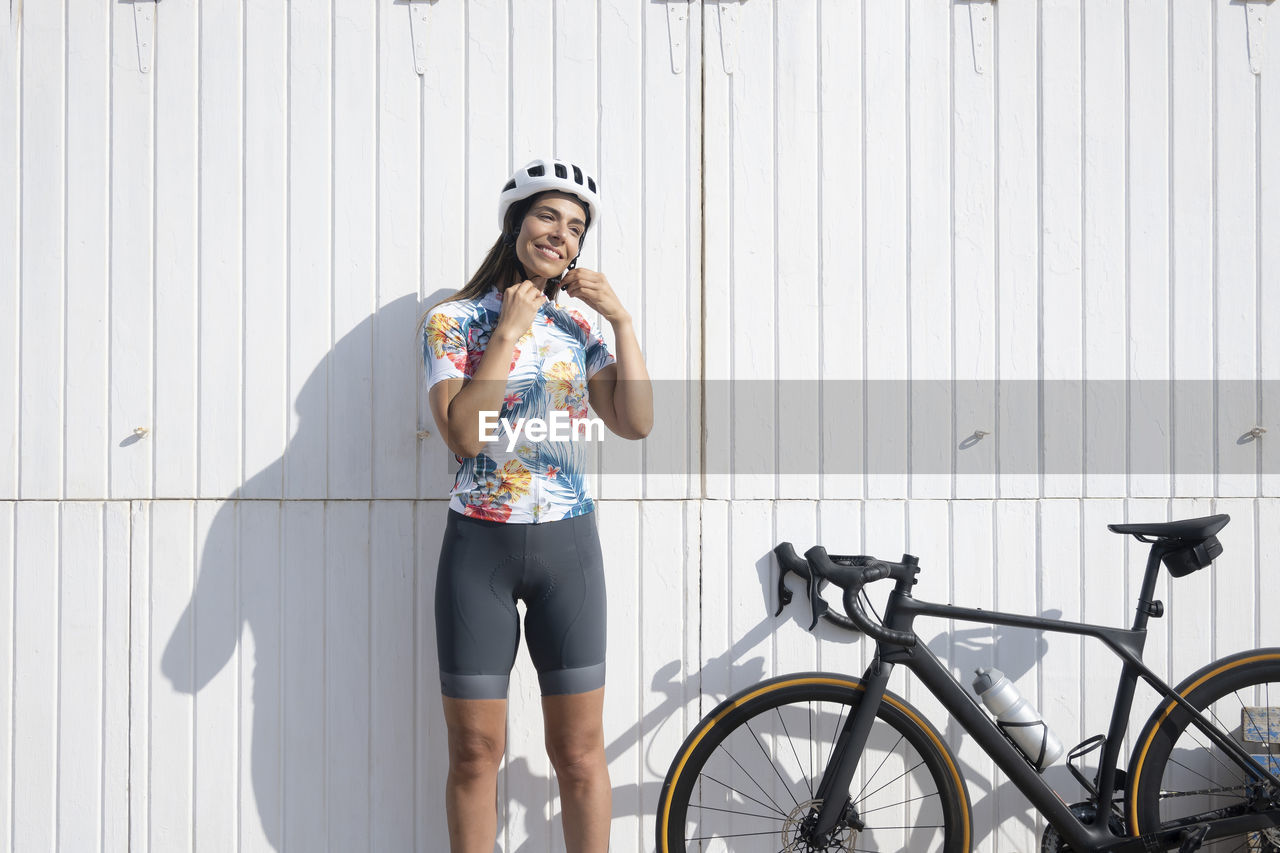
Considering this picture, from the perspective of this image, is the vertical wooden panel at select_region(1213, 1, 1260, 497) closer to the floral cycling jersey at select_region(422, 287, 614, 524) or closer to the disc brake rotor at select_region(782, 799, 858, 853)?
the disc brake rotor at select_region(782, 799, 858, 853)

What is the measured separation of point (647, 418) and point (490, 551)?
509 millimetres

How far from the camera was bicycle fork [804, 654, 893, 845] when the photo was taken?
76.9 inches

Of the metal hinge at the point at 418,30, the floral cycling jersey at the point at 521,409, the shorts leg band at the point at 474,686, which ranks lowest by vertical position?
the shorts leg band at the point at 474,686

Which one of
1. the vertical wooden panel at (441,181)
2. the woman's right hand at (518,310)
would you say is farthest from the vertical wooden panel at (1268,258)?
the vertical wooden panel at (441,181)

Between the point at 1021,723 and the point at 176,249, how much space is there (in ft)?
8.74

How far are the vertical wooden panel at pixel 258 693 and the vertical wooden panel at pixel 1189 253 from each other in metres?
2.69

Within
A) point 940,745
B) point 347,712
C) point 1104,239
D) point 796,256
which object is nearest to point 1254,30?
point 1104,239

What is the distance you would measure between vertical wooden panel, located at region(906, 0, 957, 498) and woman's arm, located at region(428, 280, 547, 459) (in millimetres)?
1133

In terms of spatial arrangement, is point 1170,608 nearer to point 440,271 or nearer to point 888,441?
point 888,441

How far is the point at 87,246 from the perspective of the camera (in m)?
2.32

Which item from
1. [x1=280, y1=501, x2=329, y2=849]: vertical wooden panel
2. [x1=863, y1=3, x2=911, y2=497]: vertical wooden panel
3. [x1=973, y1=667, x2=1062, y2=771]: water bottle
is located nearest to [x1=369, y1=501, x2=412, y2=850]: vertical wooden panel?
[x1=280, y1=501, x2=329, y2=849]: vertical wooden panel

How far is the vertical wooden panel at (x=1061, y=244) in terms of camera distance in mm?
2379

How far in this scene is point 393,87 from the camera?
2.31 m

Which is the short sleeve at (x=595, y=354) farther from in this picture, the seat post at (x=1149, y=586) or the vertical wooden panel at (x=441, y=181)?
the seat post at (x=1149, y=586)
